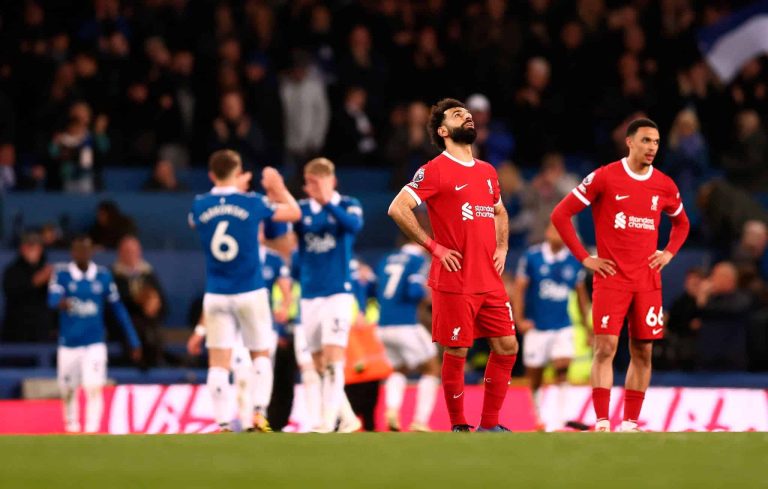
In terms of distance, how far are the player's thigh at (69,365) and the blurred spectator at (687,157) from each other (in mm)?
7854

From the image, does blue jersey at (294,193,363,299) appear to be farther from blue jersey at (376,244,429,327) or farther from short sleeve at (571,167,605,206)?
blue jersey at (376,244,429,327)

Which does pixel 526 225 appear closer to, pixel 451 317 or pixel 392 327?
pixel 392 327

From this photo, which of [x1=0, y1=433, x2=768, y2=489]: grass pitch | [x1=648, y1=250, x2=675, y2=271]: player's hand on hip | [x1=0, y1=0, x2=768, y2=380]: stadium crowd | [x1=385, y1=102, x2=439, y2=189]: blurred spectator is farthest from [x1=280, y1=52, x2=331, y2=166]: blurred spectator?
[x1=0, y1=433, x2=768, y2=489]: grass pitch

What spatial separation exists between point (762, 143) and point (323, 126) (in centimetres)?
558

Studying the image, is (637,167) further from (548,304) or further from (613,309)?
(548,304)

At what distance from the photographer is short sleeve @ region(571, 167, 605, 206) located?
1097 centimetres

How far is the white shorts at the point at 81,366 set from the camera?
16344 mm

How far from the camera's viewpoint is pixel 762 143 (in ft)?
66.0

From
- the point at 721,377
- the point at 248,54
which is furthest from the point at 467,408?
the point at 248,54

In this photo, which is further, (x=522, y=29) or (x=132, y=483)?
(x=522, y=29)

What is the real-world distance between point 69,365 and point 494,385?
7.41m

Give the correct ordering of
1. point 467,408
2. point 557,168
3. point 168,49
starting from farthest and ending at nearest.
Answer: point 168,49
point 557,168
point 467,408

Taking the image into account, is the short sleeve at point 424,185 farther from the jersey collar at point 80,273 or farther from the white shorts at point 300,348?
the jersey collar at point 80,273

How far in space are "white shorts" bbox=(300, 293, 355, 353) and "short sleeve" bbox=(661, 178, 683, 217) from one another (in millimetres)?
2899
